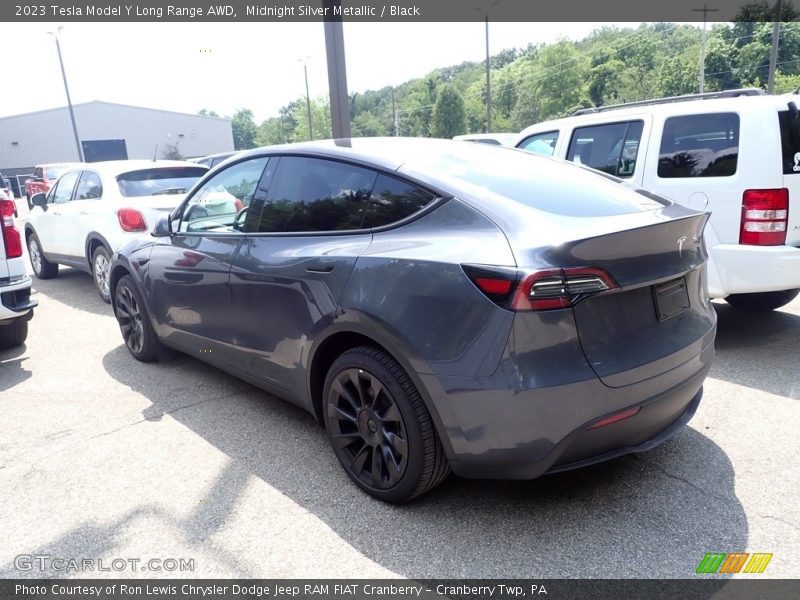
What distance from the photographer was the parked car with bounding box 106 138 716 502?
Answer: 7.37 ft

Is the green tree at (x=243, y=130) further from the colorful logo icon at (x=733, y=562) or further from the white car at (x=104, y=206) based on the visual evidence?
the colorful logo icon at (x=733, y=562)

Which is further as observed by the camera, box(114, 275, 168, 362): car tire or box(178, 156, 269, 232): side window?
box(114, 275, 168, 362): car tire

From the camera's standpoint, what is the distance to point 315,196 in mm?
3176

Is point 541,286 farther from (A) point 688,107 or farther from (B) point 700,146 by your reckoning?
(A) point 688,107

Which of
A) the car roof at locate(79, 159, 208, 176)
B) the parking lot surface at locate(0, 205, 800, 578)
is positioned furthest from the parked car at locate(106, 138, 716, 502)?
the car roof at locate(79, 159, 208, 176)

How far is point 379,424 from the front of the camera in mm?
2713

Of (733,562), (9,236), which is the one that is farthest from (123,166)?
(733,562)

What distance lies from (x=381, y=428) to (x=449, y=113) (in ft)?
199

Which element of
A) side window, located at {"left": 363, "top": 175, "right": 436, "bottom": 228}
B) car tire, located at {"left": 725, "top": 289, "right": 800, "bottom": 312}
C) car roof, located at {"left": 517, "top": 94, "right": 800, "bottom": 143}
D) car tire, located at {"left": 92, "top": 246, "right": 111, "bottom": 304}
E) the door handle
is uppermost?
car roof, located at {"left": 517, "top": 94, "right": 800, "bottom": 143}

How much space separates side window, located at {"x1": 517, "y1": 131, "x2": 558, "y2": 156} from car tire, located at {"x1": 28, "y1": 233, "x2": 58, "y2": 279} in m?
7.03

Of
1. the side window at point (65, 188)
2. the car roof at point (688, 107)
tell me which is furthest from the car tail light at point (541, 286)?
the side window at point (65, 188)

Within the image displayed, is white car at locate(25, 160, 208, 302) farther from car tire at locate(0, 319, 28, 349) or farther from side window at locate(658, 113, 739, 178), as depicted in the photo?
side window at locate(658, 113, 739, 178)

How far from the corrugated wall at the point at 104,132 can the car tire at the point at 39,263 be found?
2085 inches

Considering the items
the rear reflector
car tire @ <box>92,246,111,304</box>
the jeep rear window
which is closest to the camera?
the rear reflector
